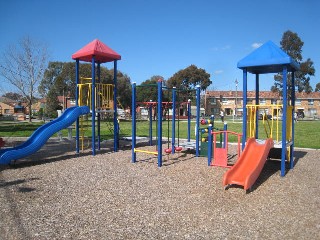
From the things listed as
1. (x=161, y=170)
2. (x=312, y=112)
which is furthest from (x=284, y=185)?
(x=312, y=112)

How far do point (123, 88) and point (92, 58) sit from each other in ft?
128

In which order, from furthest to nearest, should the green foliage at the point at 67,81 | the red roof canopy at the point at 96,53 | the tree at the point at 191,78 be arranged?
the tree at the point at 191,78 < the green foliage at the point at 67,81 < the red roof canopy at the point at 96,53

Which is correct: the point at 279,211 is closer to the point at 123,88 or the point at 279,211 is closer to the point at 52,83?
the point at 123,88

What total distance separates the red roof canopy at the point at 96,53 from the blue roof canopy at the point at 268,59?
5116 mm

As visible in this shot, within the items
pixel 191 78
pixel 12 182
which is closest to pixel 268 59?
pixel 12 182

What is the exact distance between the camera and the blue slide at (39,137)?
28.9 ft

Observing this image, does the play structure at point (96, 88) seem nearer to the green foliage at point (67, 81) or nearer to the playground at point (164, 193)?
the playground at point (164, 193)

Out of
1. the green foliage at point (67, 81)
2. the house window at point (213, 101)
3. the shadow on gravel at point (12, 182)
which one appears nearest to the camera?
the shadow on gravel at point (12, 182)

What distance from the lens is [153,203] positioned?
557 centimetres

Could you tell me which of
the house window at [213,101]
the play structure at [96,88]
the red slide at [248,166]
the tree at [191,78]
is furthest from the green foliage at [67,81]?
the red slide at [248,166]

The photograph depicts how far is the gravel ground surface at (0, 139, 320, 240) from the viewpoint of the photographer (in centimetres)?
434

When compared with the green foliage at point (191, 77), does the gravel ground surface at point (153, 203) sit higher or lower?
lower

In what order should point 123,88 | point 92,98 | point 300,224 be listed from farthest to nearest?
point 123,88, point 92,98, point 300,224

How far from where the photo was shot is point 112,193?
6219 mm
